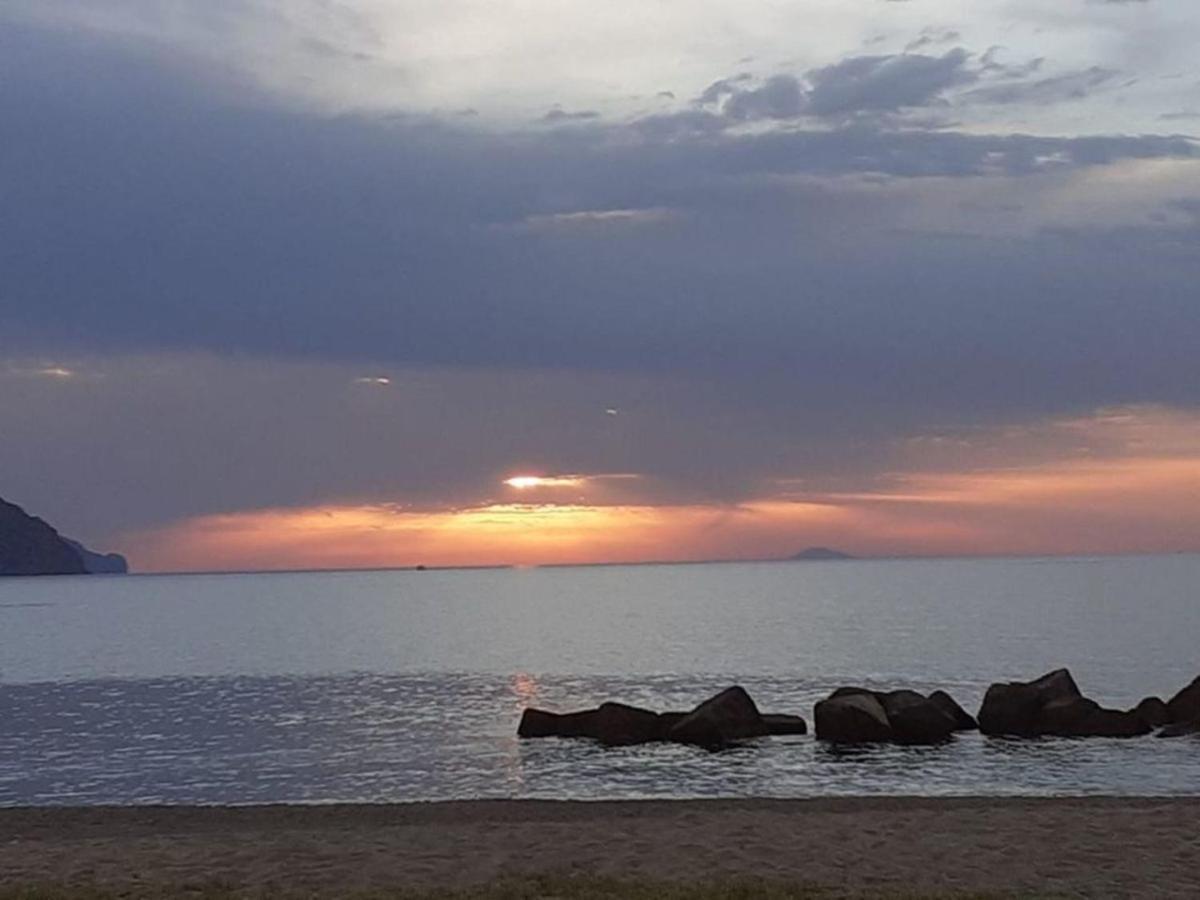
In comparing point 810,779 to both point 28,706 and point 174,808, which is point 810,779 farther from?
point 28,706

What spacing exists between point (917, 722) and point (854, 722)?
2.06m

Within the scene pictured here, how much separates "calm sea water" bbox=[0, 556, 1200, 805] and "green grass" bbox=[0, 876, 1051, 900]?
16.4 metres

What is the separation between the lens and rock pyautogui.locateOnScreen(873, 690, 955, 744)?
40812 millimetres

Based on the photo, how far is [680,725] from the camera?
136 ft

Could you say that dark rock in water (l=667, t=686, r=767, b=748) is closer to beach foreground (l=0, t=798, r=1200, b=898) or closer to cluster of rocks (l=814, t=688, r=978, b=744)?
cluster of rocks (l=814, t=688, r=978, b=744)

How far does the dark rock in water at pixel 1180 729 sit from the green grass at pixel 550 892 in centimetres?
3040

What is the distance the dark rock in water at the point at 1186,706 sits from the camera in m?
43.0

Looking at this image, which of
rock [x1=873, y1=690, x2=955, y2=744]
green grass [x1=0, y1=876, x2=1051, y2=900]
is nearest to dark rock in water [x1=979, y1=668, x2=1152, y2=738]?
rock [x1=873, y1=690, x2=955, y2=744]

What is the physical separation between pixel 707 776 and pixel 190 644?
9368 centimetres

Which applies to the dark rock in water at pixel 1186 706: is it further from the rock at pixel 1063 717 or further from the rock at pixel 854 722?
the rock at pixel 854 722

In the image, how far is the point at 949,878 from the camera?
52.4 feet

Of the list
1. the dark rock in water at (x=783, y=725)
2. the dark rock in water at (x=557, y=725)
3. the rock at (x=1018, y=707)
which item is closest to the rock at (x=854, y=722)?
the dark rock in water at (x=783, y=725)

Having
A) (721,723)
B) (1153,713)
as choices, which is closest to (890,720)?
(721,723)

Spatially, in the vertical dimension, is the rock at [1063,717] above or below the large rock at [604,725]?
above
